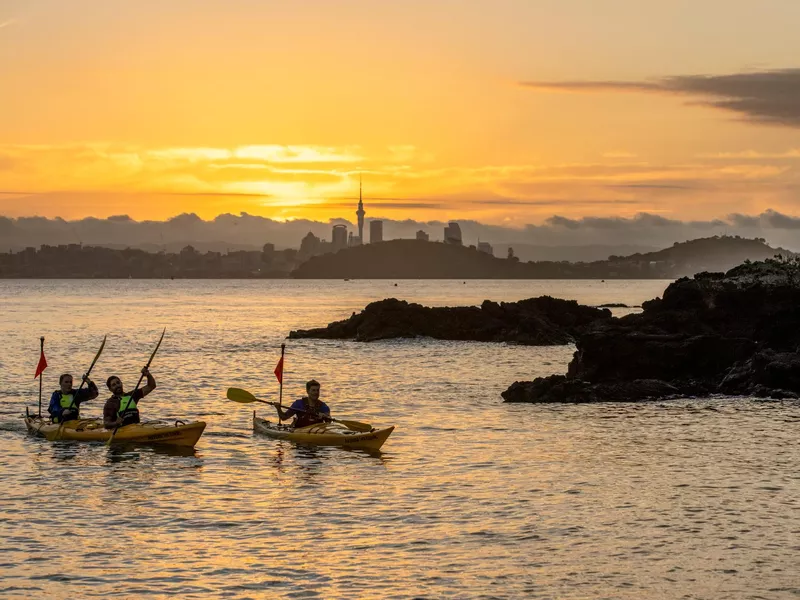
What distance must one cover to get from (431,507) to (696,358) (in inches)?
1000

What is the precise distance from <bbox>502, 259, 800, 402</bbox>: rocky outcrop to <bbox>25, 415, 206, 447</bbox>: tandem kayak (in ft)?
53.7

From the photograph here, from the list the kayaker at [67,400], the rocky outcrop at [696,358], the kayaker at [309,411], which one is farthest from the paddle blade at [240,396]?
the rocky outcrop at [696,358]

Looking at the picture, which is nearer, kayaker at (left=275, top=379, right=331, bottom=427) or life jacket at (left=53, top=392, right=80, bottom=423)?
kayaker at (left=275, top=379, right=331, bottom=427)

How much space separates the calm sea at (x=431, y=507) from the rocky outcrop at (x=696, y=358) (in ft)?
5.67

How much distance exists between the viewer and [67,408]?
102 feet

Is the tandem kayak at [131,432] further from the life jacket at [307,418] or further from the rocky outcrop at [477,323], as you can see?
the rocky outcrop at [477,323]

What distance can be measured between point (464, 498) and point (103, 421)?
12.5 m

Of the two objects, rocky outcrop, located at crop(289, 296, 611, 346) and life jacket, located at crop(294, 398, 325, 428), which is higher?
rocky outcrop, located at crop(289, 296, 611, 346)

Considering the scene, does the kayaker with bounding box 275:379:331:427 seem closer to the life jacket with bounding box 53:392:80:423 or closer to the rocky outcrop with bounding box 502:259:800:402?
the life jacket with bounding box 53:392:80:423

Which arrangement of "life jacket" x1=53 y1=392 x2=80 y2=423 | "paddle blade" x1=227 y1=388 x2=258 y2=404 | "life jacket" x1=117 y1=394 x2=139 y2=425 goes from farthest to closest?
"paddle blade" x1=227 y1=388 x2=258 y2=404 < "life jacket" x1=53 y1=392 x2=80 y2=423 < "life jacket" x1=117 y1=394 x2=139 y2=425

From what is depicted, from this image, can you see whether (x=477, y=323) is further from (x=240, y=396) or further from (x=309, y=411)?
(x=309, y=411)

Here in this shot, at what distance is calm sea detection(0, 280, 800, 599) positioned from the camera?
16234mm

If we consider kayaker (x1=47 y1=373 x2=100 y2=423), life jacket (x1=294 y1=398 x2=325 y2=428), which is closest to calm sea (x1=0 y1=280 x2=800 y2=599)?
kayaker (x1=47 y1=373 x2=100 y2=423)

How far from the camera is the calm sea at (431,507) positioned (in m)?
16.2
